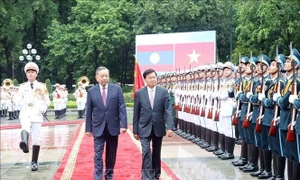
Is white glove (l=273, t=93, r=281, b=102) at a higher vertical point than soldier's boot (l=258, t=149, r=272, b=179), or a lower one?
higher

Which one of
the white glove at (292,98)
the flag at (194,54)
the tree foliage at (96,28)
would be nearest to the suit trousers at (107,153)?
Answer: the white glove at (292,98)

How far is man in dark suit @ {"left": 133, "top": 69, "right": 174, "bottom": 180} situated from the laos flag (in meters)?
16.6

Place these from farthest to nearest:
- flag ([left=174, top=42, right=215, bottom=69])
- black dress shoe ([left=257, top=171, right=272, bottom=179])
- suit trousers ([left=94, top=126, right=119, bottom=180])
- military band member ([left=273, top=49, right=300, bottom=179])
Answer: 1. flag ([left=174, top=42, right=215, bottom=69])
2. black dress shoe ([left=257, top=171, right=272, bottom=179])
3. suit trousers ([left=94, top=126, right=119, bottom=180])
4. military band member ([left=273, top=49, right=300, bottom=179])

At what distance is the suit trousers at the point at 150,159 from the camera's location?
7172mm

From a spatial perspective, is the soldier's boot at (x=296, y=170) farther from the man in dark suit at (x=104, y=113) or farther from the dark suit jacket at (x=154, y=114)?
the man in dark suit at (x=104, y=113)

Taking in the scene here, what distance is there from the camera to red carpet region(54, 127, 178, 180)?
8.06m

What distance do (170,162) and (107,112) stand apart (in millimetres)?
2459

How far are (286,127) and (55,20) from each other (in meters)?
37.7

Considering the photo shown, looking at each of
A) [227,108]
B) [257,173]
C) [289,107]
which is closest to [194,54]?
[227,108]

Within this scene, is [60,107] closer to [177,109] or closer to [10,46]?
[177,109]

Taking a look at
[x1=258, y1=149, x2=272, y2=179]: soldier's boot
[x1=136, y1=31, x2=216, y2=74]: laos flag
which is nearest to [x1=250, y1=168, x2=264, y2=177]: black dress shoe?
[x1=258, y1=149, x2=272, y2=179]: soldier's boot

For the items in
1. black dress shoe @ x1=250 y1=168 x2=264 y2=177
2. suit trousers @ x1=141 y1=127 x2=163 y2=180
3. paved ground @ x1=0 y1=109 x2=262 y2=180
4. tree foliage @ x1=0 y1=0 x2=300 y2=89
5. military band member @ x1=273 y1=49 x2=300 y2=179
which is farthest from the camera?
tree foliage @ x1=0 y1=0 x2=300 y2=89

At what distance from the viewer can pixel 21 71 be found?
47.7m

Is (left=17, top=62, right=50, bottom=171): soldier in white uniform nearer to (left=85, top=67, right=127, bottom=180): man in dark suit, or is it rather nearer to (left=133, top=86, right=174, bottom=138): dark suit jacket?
(left=85, top=67, right=127, bottom=180): man in dark suit
